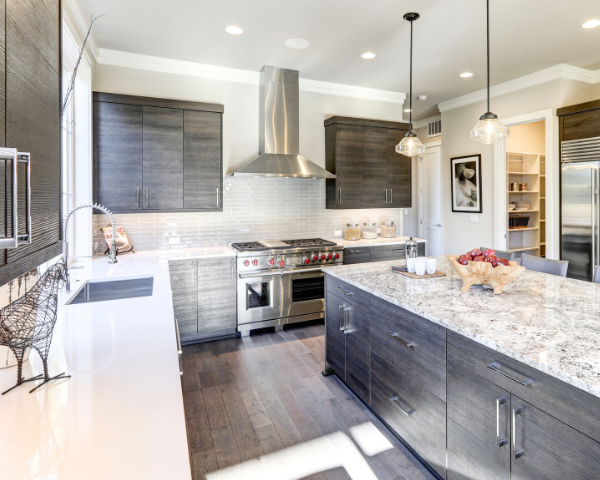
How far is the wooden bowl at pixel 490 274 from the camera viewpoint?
2.03 m

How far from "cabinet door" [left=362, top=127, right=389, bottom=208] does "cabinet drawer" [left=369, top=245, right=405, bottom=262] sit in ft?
1.99

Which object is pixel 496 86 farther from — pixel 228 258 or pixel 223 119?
pixel 228 258

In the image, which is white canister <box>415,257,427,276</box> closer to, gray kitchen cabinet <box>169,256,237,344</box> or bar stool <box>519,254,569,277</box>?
bar stool <box>519,254,569,277</box>

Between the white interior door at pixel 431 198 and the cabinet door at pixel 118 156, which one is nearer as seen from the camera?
the cabinet door at pixel 118 156

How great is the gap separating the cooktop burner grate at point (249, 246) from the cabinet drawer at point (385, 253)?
54.3 inches

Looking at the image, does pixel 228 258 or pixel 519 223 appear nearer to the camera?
pixel 228 258

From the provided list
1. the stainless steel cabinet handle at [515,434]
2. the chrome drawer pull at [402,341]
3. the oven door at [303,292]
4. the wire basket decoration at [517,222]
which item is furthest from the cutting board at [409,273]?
the wire basket decoration at [517,222]

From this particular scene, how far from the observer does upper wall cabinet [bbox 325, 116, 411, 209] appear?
182 inches

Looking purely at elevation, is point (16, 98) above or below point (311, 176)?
below

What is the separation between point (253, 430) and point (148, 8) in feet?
10.6

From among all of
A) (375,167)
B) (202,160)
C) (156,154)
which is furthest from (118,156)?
(375,167)

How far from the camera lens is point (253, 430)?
2291 millimetres

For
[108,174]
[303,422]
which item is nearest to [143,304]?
[303,422]

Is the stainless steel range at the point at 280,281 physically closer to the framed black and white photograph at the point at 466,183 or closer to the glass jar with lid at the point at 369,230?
the glass jar with lid at the point at 369,230
